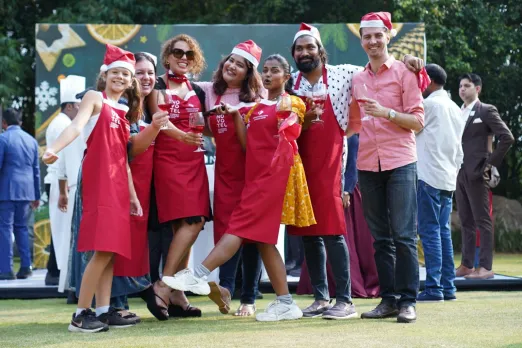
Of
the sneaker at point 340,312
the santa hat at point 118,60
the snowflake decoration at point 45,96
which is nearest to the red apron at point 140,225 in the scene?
the santa hat at point 118,60

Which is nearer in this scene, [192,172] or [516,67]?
[192,172]

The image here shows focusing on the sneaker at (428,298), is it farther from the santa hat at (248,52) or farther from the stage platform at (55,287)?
the santa hat at (248,52)

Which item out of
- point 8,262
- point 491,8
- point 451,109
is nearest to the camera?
point 451,109

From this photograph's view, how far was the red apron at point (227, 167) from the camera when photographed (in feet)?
20.5

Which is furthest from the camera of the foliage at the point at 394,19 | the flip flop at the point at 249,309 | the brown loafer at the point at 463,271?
the foliage at the point at 394,19

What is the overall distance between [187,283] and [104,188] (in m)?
0.81

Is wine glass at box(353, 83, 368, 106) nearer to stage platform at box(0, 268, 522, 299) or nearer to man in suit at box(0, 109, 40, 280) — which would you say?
stage platform at box(0, 268, 522, 299)

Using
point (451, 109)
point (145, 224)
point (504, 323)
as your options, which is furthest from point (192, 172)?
point (451, 109)

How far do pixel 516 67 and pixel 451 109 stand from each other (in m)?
12.3

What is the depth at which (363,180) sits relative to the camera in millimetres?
5938

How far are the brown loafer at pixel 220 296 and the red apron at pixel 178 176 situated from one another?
0.47 m

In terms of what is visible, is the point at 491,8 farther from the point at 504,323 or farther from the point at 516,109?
the point at 504,323

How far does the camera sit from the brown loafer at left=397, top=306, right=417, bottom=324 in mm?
5668

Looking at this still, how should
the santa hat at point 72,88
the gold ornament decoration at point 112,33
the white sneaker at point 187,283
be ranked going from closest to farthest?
the white sneaker at point 187,283
the santa hat at point 72,88
the gold ornament decoration at point 112,33
